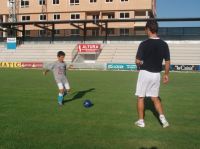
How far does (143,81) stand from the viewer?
891 centimetres

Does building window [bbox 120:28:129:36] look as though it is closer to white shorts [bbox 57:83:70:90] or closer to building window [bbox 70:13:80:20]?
building window [bbox 70:13:80:20]

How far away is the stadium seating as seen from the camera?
5569 cm

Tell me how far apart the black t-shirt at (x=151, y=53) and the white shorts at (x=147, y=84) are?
0.11 m

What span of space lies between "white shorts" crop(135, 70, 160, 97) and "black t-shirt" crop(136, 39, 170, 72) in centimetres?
11

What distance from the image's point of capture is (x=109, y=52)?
59.4 m

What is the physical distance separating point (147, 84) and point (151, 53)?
0.70 metres

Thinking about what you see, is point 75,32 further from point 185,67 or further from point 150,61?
point 150,61

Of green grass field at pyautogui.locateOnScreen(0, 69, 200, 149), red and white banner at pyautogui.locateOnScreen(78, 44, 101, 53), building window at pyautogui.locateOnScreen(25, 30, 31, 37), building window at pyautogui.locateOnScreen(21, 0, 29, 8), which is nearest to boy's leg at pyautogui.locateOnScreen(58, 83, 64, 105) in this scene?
green grass field at pyautogui.locateOnScreen(0, 69, 200, 149)

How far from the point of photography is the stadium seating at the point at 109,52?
5569 cm

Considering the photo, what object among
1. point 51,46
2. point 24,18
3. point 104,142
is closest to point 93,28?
point 51,46

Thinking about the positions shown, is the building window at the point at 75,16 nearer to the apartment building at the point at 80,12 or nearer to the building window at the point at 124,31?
the apartment building at the point at 80,12

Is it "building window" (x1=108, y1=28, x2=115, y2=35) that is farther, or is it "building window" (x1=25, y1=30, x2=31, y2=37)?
"building window" (x1=25, y1=30, x2=31, y2=37)

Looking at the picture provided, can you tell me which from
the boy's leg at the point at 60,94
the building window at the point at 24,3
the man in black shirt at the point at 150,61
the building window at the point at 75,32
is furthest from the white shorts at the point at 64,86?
the building window at the point at 24,3

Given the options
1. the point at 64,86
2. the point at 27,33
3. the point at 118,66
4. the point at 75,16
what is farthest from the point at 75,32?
the point at 64,86
